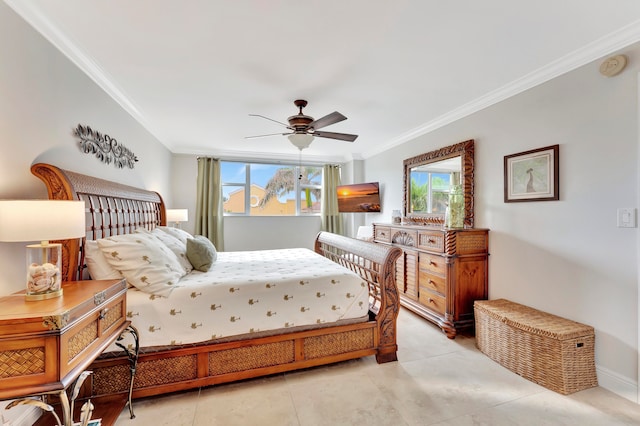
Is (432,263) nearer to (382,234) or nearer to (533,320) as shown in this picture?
(533,320)

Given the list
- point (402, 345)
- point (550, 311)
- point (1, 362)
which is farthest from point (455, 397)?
point (1, 362)

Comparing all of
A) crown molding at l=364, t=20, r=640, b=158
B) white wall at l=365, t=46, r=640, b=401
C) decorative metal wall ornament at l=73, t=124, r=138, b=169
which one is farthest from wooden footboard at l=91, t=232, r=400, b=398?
crown molding at l=364, t=20, r=640, b=158

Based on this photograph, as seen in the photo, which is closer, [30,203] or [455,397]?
[30,203]

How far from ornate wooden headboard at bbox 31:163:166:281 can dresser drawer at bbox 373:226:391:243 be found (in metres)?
3.15

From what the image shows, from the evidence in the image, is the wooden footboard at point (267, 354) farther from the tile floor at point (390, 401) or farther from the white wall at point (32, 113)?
the white wall at point (32, 113)

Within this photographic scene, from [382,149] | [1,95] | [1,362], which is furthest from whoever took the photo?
[382,149]

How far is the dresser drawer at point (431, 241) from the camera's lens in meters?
3.01

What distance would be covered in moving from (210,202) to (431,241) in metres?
3.86

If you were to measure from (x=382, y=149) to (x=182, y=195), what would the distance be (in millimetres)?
3788

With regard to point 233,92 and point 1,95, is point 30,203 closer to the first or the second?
point 1,95

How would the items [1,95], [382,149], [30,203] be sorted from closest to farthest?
[30,203] < [1,95] < [382,149]

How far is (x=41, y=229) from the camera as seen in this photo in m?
1.26

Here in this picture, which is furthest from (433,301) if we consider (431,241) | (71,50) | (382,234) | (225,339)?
(71,50)

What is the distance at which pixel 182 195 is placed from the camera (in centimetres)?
510
